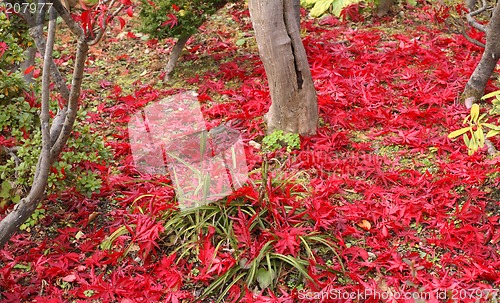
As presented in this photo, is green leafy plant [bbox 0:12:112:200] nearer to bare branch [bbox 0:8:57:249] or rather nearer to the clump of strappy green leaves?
bare branch [bbox 0:8:57:249]

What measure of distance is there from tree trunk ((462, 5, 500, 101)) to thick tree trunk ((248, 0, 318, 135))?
122 cm

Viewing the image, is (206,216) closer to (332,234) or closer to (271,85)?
(332,234)

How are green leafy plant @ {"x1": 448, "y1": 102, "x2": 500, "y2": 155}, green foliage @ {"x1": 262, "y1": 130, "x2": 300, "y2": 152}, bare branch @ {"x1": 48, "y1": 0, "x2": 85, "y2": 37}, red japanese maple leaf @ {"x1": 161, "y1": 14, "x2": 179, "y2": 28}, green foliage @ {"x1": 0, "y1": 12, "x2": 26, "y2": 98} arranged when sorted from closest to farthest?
1. bare branch @ {"x1": 48, "y1": 0, "x2": 85, "y2": 37}
2. green leafy plant @ {"x1": 448, "y1": 102, "x2": 500, "y2": 155}
3. green foliage @ {"x1": 0, "y1": 12, "x2": 26, "y2": 98}
4. green foliage @ {"x1": 262, "y1": 130, "x2": 300, "y2": 152}
5. red japanese maple leaf @ {"x1": 161, "y1": 14, "x2": 179, "y2": 28}

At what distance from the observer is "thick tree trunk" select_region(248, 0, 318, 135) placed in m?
3.77

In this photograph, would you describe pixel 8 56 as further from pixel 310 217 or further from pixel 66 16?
pixel 310 217

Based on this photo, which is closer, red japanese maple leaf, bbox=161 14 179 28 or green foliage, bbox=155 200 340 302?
green foliage, bbox=155 200 340 302

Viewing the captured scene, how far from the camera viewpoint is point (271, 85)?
13.1 ft

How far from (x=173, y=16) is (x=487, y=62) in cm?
246

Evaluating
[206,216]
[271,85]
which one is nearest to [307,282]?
[206,216]

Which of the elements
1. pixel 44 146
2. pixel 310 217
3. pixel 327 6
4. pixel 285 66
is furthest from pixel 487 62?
pixel 44 146

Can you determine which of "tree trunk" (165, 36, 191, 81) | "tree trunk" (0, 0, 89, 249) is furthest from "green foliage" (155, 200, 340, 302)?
"tree trunk" (165, 36, 191, 81)

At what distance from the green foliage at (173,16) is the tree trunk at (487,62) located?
218 cm

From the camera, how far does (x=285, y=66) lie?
152 inches

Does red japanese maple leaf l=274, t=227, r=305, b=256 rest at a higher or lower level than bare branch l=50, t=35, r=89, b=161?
lower
